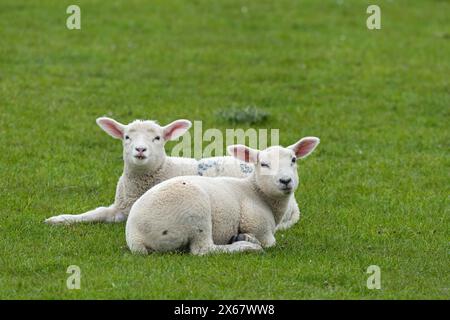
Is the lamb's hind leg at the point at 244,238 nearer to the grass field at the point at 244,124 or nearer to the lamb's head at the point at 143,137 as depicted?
the grass field at the point at 244,124

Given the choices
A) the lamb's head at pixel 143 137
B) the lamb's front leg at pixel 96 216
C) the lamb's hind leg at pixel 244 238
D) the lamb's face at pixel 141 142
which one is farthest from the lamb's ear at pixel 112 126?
the lamb's hind leg at pixel 244 238

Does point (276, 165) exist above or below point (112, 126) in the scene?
below

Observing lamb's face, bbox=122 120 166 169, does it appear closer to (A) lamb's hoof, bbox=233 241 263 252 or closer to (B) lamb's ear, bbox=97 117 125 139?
(B) lamb's ear, bbox=97 117 125 139

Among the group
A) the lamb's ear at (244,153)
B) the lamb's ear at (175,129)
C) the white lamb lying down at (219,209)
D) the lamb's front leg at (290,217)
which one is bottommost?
the lamb's front leg at (290,217)

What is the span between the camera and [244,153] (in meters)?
10.8

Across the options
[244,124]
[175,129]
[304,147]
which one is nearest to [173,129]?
Result: [175,129]

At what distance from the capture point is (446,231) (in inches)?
459

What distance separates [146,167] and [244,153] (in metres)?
1.29

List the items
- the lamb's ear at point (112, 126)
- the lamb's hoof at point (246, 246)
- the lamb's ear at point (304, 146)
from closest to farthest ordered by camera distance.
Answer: the lamb's hoof at point (246, 246)
the lamb's ear at point (304, 146)
the lamb's ear at point (112, 126)

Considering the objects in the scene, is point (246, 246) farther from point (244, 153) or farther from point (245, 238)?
point (244, 153)

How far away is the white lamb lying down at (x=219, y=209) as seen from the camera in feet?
32.6

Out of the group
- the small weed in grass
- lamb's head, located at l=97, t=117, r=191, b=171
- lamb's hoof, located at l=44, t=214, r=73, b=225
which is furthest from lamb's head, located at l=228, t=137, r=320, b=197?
the small weed in grass

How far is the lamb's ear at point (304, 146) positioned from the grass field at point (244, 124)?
97 centimetres

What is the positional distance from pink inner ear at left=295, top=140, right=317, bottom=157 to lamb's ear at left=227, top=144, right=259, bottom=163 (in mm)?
478
